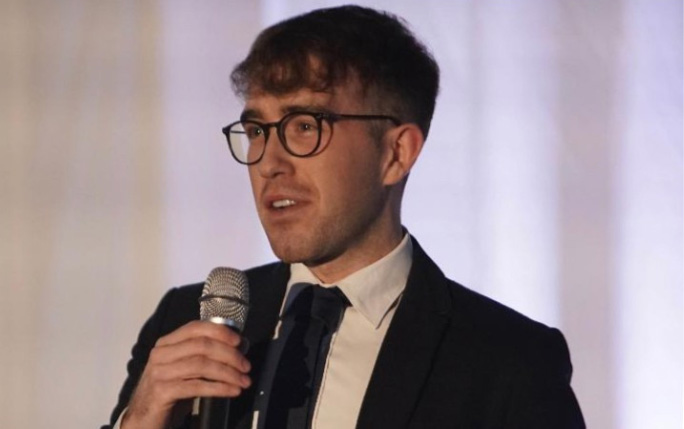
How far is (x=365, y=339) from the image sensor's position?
1959 mm

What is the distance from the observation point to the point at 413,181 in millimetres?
2730

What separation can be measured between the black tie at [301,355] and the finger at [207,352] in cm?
30

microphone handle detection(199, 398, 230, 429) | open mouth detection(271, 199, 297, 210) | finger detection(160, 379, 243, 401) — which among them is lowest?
microphone handle detection(199, 398, 230, 429)

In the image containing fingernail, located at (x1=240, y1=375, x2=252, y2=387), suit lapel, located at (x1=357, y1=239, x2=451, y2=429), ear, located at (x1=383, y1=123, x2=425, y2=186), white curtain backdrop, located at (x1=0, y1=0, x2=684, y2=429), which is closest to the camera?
fingernail, located at (x1=240, y1=375, x2=252, y2=387)

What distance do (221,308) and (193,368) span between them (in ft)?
0.33

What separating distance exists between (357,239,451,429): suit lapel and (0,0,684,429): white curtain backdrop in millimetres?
694

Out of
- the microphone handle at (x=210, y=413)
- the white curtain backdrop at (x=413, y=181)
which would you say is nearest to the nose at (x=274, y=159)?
the microphone handle at (x=210, y=413)

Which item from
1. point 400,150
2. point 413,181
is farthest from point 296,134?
point 413,181

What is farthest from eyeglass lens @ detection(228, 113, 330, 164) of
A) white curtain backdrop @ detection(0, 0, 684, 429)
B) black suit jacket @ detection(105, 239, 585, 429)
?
white curtain backdrop @ detection(0, 0, 684, 429)

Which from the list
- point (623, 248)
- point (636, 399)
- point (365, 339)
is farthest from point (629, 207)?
point (365, 339)

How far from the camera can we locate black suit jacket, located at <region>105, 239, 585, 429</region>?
1.86 m

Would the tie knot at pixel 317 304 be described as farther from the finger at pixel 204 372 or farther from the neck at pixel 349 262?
the finger at pixel 204 372

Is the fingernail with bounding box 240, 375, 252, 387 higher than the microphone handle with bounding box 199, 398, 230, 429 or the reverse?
higher

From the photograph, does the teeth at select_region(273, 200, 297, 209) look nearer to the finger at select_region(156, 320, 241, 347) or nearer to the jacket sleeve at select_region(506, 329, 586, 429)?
the finger at select_region(156, 320, 241, 347)
